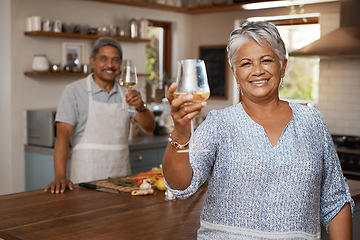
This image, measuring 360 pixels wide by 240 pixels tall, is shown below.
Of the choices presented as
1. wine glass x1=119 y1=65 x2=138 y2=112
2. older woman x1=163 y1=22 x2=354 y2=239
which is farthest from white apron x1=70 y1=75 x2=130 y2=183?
older woman x1=163 y1=22 x2=354 y2=239

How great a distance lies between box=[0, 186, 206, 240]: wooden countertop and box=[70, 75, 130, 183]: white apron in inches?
33.8

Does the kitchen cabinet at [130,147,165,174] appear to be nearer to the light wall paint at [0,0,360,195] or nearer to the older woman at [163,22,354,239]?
the light wall paint at [0,0,360,195]

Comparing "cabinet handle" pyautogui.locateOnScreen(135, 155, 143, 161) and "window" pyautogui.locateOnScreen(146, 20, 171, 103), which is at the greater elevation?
"window" pyautogui.locateOnScreen(146, 20, 171, 103)

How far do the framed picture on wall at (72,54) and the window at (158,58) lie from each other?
1119mm

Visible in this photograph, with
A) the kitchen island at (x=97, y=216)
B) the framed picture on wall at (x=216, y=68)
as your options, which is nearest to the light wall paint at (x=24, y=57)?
the framed picture on wall at (x=216, y=68)

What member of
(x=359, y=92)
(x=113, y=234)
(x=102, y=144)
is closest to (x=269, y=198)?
(x=113, y=234)

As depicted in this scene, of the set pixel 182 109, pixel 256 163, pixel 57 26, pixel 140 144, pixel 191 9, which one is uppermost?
pixel 191 9

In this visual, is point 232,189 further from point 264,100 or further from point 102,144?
point 102,144

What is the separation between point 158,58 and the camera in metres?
6.55

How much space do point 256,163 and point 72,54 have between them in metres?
3.94

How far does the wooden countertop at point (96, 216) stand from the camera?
6.64 ft

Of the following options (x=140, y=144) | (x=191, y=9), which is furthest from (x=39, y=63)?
(x=191, y=9)

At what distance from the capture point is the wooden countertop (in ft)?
6.64

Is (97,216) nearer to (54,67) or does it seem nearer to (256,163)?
(256,163)
